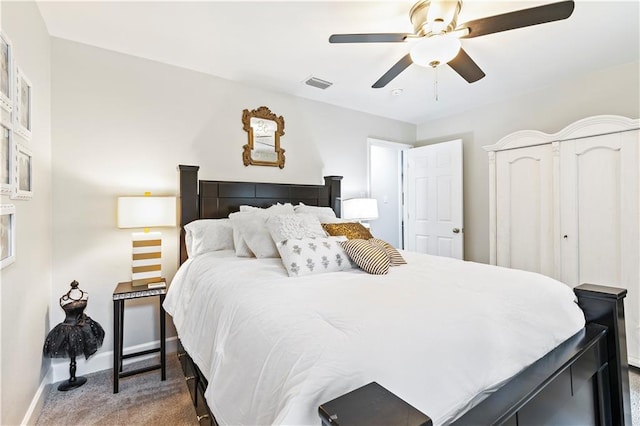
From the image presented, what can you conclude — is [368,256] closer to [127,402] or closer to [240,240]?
[240,240]

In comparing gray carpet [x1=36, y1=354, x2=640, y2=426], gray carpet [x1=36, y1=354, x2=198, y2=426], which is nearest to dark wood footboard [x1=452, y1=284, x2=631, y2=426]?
gray carpet [x1=36, y1=354, x2=640, y2=426]

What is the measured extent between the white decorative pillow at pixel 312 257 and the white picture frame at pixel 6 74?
58.6 inches

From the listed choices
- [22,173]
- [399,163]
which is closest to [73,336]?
[22,173]

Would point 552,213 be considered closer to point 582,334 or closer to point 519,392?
point 582,334

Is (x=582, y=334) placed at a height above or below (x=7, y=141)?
below

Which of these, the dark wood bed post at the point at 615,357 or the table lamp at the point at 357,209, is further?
the table lamp at the point at 357,209

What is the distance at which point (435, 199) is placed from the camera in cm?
414

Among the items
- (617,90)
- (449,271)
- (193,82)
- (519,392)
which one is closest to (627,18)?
(617,90)

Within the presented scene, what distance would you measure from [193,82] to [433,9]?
7.19 ft

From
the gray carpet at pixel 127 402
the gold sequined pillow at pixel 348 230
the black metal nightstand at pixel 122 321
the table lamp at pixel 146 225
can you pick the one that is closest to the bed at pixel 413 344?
the gray carpet at pixel 127 402

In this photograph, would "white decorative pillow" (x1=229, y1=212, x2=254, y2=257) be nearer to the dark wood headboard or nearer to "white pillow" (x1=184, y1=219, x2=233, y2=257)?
"white pillow" (x1=184, y1=219, x2=233, y2=257)

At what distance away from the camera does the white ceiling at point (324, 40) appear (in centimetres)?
199

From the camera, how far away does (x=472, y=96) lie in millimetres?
3559

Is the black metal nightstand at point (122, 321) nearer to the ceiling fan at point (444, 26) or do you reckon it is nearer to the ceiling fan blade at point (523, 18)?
the ceiling fan at point (444, 26)
